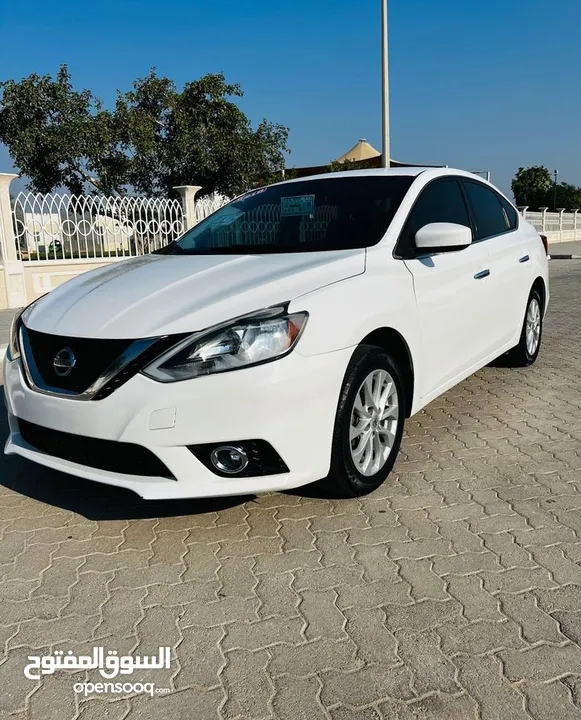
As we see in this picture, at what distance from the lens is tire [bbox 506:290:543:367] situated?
5.62 metres

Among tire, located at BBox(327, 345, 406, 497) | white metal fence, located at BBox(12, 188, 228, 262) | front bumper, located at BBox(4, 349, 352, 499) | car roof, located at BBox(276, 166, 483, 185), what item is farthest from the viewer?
white metal fence, located at BBox(12, 188, 228, 262)

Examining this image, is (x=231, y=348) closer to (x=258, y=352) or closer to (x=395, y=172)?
(x=258, y=352)

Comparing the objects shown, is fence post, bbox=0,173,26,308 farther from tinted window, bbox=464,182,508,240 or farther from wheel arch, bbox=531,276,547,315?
wheel arch, bbox=531,276,547,315

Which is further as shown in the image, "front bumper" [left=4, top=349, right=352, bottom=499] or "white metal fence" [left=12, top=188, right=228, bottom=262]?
"white metal fence" [left=12, top=188, right=228, bottom=262]

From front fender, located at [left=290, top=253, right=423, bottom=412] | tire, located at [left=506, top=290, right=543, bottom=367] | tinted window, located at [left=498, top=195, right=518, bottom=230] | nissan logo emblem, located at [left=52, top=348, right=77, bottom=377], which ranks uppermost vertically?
tinted window, located at [left=498, top=195, right=518, bottom=230]

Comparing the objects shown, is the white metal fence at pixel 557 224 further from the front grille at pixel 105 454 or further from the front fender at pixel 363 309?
the front grille at pixel 105 454

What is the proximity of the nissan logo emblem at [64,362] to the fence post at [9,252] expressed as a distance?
8.85m

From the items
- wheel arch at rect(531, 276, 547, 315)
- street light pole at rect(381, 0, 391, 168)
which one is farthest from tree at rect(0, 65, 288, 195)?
wheel arch at rect(531, 276, 547, 315)

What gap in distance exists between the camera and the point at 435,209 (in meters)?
4.12

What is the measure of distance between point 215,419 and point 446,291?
183 cm

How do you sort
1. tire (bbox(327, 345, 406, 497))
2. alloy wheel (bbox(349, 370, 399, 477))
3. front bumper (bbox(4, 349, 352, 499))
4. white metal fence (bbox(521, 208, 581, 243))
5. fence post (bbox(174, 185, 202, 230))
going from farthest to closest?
white metal fence (bbox(521, 208, 581, 243)) → fence post (bbox(174, 185, 202, 230)) → alloy wheel (bbox(349, 370, 399, 477)) → tire (bbox(327, 345, 406, 497)) → front bumper (bbox(4, 349, 352, 499))

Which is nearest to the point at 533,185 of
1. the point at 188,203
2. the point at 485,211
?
the point at 188,203

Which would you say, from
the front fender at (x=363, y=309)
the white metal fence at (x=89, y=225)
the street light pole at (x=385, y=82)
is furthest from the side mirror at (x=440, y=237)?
the street light pole at (x=385, y=82)

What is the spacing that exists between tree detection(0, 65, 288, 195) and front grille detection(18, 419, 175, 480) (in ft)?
73.4
